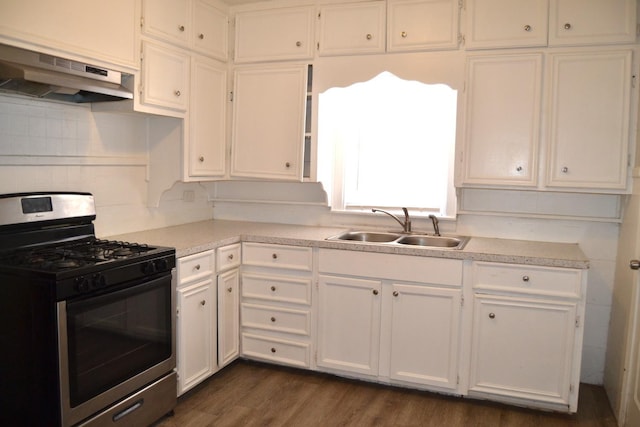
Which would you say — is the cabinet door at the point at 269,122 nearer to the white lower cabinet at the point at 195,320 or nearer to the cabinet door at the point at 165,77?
the cabinet door at the point at 165,77

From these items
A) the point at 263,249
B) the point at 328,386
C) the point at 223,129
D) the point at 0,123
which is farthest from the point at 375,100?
the point at 0,123

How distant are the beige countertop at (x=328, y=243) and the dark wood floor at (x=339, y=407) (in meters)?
0.83

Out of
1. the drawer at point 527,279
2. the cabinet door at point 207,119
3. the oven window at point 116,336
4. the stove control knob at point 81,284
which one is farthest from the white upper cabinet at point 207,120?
the drawer at point 527,279

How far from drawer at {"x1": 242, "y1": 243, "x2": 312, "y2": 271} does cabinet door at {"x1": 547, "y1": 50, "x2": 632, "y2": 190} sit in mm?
1482

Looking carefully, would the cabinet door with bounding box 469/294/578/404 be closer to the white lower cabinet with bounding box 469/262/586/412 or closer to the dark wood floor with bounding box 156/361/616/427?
the white lower cabinet with bounding box 469/262/586/412

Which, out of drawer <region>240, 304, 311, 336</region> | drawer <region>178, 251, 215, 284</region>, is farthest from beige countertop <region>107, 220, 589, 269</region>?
drawer <region>240, 304, 311, 336</region>

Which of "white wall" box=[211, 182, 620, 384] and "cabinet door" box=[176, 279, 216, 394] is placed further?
"white wall" box=[211, 182, 620, 384]

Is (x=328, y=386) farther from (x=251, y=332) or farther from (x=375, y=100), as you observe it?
(x=375, y=100)

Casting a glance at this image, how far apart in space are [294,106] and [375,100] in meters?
0.60

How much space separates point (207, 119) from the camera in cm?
334

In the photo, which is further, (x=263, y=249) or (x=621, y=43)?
(x=263, y=249)

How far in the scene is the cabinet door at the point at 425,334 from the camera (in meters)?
2.83

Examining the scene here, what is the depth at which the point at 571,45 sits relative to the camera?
9.11ft

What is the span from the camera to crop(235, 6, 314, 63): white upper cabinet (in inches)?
131
